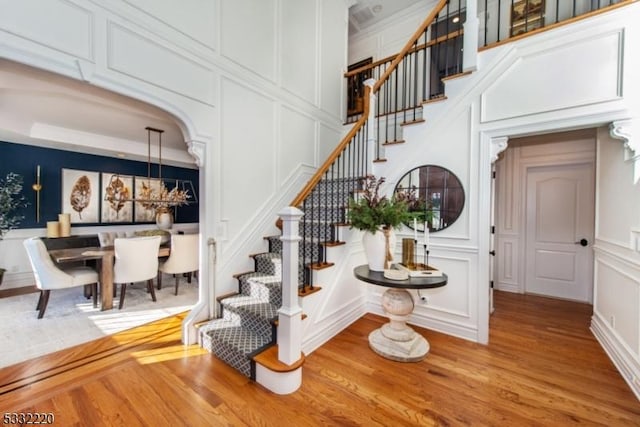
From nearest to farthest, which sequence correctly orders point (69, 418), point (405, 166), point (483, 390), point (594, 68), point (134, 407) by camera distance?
point (69, 418)
point (134, 407)
point (483, 390)
point (594, 68)
point (405, 166)

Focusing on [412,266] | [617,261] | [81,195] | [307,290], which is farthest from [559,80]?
[81,195]

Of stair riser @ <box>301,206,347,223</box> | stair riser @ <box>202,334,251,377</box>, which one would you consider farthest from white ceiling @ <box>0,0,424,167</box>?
stair riser @ <box>202,334,251,377</box>

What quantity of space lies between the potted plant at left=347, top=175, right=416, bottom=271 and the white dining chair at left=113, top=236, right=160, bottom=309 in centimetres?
302

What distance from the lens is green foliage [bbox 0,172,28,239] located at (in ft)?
12.9

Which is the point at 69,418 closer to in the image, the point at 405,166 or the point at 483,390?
the point at 483,390

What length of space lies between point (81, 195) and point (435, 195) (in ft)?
21.3

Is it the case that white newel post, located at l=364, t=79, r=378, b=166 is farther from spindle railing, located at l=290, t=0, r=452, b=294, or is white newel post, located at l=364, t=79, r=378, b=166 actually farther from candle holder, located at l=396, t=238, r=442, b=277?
candle holder, located at l=396, t=238, r=442, b=277

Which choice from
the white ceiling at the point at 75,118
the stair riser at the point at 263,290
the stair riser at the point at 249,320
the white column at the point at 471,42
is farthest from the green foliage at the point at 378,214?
the white ceiling at the point at 75,118

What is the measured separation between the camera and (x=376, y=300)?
323 cm

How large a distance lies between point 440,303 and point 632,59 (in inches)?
107

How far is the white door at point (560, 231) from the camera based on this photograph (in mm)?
3668

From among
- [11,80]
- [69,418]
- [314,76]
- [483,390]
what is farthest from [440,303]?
[11,80]

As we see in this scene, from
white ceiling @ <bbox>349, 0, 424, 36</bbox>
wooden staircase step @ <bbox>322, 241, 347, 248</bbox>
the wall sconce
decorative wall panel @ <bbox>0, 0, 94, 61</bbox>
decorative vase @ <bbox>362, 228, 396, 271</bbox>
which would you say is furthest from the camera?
white ceiling @ <bbox>349, 0, 424, 36</bbox>

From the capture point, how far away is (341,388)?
188 cm
